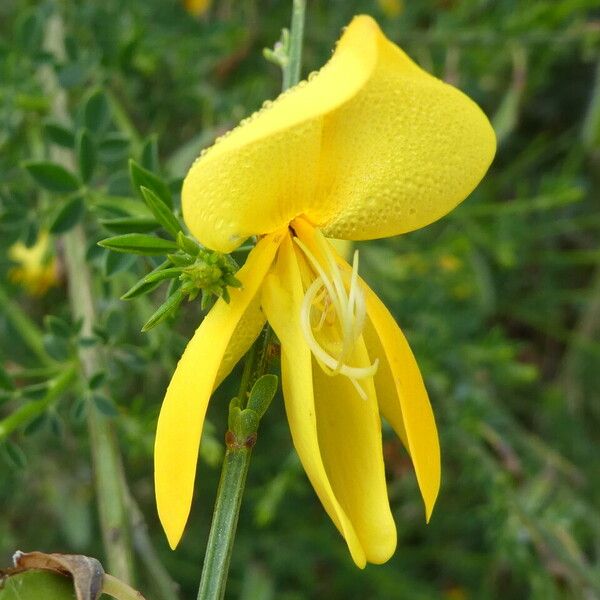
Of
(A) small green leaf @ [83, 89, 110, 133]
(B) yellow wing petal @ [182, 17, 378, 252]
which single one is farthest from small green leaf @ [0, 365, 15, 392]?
(B) yellow wing petal @ [182, 17, 378, 252]

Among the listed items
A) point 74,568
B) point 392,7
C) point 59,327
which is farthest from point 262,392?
point 392,7

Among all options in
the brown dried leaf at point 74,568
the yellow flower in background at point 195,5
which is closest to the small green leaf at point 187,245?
the brown dried leaf at point 74,568

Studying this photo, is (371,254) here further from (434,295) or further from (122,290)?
(122,290)

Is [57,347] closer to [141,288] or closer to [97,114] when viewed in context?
[97,114]

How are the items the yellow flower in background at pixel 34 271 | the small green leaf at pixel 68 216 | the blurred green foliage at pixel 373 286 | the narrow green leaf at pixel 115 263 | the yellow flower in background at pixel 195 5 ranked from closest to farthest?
the narrow green leaf at pixel 115 263, the small green leaf at pixel 68 216, the blurred green foliage at pixel 373 286, the yellow flower in background at pixel 34 271, the yellow flower in background at pixel 195 5

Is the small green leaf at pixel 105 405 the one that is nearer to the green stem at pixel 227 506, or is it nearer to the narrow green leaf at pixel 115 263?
the narrow green leaf at pixel 115 263

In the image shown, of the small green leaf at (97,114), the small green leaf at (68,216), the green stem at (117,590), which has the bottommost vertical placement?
the green stem at (117,590)
